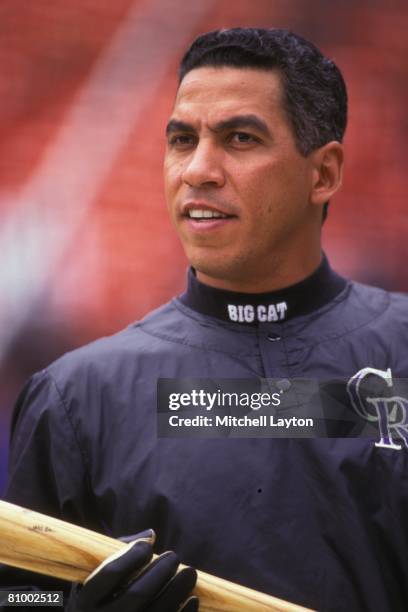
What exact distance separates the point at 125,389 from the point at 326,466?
0.35 meters

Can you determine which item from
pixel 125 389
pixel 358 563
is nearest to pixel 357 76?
pixel 125 389

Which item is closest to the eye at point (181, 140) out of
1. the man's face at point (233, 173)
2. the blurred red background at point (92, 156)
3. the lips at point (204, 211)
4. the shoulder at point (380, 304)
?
the man's face at point (233, 173)

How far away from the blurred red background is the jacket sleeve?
24.8 inches

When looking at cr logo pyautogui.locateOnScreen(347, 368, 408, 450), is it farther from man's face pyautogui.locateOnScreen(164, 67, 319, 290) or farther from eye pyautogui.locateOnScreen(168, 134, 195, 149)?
eye pyautogui.locateOnScreen(168, 134, 195, 149)

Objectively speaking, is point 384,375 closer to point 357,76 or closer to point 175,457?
point 175,457

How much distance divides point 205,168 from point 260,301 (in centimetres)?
25

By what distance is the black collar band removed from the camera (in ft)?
4.87

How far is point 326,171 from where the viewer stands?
1.57 m

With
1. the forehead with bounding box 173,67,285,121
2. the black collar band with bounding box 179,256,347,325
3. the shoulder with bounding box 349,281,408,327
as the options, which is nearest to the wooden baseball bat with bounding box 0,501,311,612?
the black collar band with bounding box 179,256,347,325

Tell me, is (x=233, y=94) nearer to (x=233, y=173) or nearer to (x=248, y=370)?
(x=233, y=173)

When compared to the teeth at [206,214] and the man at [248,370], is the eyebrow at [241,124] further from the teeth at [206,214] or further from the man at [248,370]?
the teeth at [206,214]

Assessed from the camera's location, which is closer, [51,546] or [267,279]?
[51,546]

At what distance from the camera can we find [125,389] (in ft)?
4.68

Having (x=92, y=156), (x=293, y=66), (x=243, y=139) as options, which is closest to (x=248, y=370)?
(x=243, y=139)
